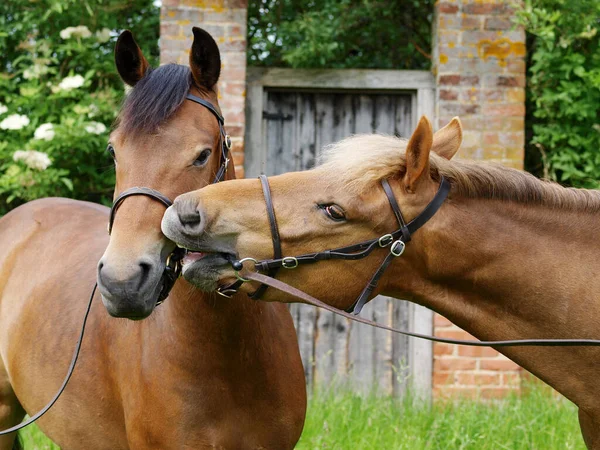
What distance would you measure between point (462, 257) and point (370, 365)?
11.8 feet

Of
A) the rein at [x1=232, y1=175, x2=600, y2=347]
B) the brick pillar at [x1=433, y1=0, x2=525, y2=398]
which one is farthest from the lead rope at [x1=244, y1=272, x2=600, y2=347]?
the brick pillar at [x1=433, y1=0, x2=525, y2=398]

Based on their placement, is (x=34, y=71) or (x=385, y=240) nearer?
(x=385, y=240)

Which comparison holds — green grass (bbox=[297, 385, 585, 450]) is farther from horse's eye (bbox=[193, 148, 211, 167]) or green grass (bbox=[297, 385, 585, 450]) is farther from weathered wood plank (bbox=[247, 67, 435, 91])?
weathered wood plank (bbox=[247, 67, 435, 91])

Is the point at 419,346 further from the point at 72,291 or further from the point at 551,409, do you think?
the point at 72,291

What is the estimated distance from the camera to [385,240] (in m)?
2.24

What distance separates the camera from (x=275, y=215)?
220 centimetres

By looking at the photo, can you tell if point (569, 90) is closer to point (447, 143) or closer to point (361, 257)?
point (447, 143)

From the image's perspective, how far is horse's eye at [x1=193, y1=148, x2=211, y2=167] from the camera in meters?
2.57

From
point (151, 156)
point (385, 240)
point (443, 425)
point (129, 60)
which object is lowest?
point (443, 425)

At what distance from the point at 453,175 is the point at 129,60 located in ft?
4.45

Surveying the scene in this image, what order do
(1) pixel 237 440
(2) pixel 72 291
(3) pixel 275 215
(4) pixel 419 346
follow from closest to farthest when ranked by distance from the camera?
(3) pixel 275 215 → (1) pixel 237 440 → (2) pixel 72 291 → (4) pixel 419 346

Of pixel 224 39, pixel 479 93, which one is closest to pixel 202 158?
pixel 224 39

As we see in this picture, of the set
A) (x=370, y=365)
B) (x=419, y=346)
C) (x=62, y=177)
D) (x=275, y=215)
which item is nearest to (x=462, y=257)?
(x=275, y=215)

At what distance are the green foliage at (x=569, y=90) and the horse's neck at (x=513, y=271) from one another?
3.10 meters
